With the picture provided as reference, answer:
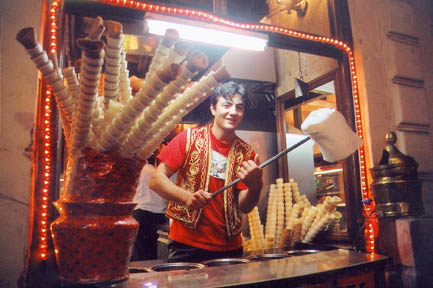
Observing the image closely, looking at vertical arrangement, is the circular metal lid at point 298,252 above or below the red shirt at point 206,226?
below

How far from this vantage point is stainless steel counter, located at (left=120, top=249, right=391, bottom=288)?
1.17 meters

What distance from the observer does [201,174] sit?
2.48 meters

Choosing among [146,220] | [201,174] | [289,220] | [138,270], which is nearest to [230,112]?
[201,174]

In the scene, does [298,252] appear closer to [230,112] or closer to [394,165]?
[230,112]

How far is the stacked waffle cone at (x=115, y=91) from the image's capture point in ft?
3.10

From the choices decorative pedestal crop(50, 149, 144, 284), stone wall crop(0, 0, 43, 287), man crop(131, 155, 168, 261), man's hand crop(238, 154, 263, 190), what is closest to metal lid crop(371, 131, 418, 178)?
man's hand crop(238, 154, 263, 190)

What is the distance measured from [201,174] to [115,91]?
1437mm

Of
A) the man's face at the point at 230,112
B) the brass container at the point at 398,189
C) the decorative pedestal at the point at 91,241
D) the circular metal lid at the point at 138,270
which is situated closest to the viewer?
the decorative pedestal at the point at 91,241

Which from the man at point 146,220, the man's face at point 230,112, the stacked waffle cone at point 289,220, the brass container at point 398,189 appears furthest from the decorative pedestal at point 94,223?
the man at point 146,220

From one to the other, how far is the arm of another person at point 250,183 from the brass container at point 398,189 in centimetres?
125

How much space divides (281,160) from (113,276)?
4.06 m

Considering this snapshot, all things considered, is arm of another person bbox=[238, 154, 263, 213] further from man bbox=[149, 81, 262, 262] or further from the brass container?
the brass container

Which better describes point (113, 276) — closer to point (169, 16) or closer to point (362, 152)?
point (169, 16)

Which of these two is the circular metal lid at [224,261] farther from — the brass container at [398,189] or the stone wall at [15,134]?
the brass container at [398,189]
